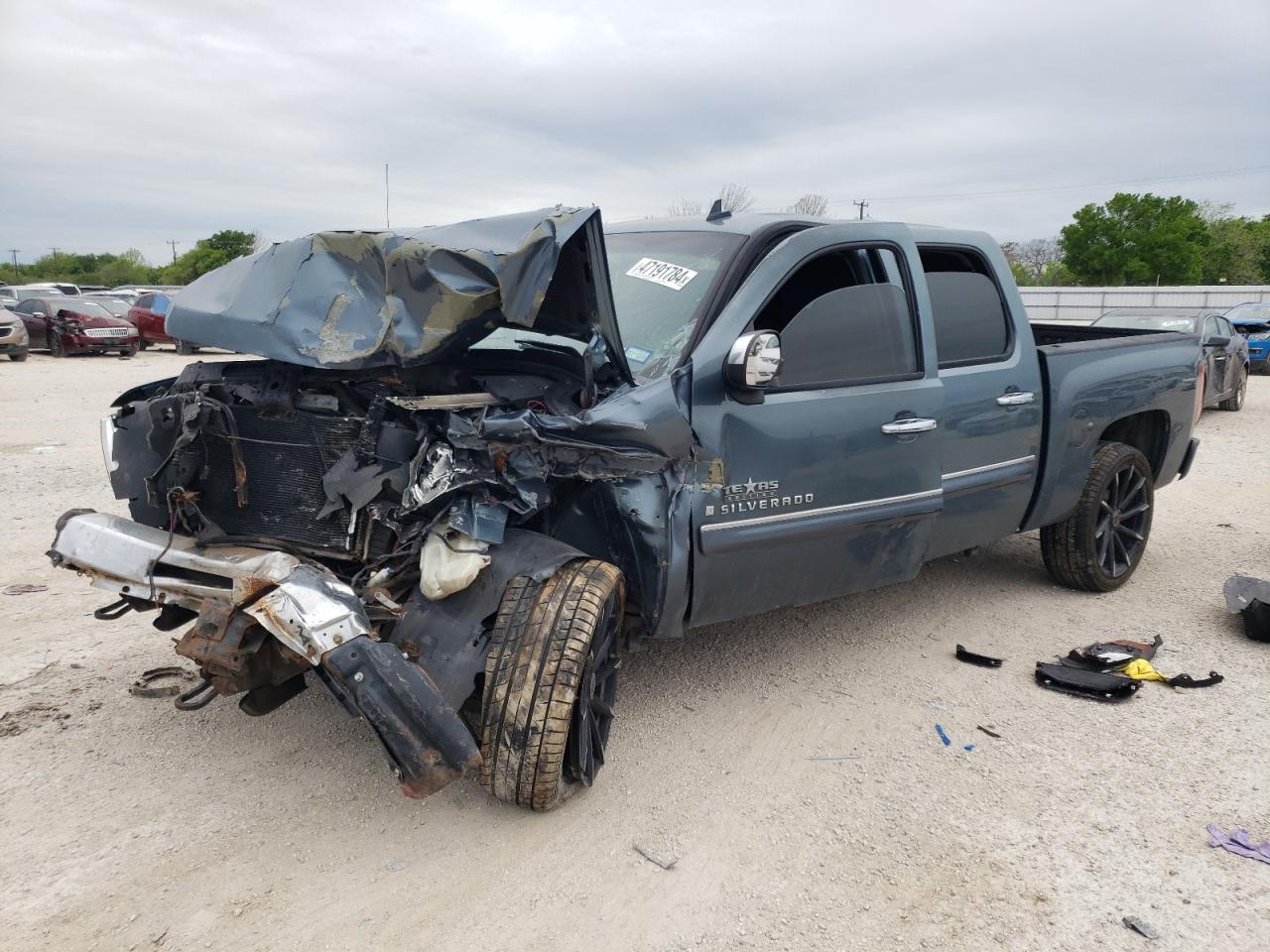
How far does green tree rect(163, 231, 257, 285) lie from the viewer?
51.6 metres

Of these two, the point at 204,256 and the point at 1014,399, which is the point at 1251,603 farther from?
the point at 204,256

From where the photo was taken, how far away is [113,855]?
2781 millimetres

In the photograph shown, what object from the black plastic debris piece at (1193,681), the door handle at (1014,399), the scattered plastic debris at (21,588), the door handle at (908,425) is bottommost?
the scattered plastic debris at (21,588)

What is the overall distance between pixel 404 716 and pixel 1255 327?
21112 mm

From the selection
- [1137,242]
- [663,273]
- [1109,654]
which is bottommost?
[1109,654]

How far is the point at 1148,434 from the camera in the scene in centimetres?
578

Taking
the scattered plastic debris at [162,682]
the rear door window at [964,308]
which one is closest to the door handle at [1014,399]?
the rear door window at [964,308]

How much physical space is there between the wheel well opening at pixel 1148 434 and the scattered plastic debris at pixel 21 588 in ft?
20.0

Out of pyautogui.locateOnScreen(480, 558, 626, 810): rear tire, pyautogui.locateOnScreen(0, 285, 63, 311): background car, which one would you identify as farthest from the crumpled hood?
pyautogui.locateOnScreen(0, 285, 63, 311): background car

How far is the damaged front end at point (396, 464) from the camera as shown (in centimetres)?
293

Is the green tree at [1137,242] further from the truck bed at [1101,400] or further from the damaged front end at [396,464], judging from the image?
the damaged front end at [396,464]

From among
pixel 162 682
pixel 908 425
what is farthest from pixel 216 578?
pixel 908 425

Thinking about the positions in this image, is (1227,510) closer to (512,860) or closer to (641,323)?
(641,323)

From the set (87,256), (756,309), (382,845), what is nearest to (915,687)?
(756,309)
